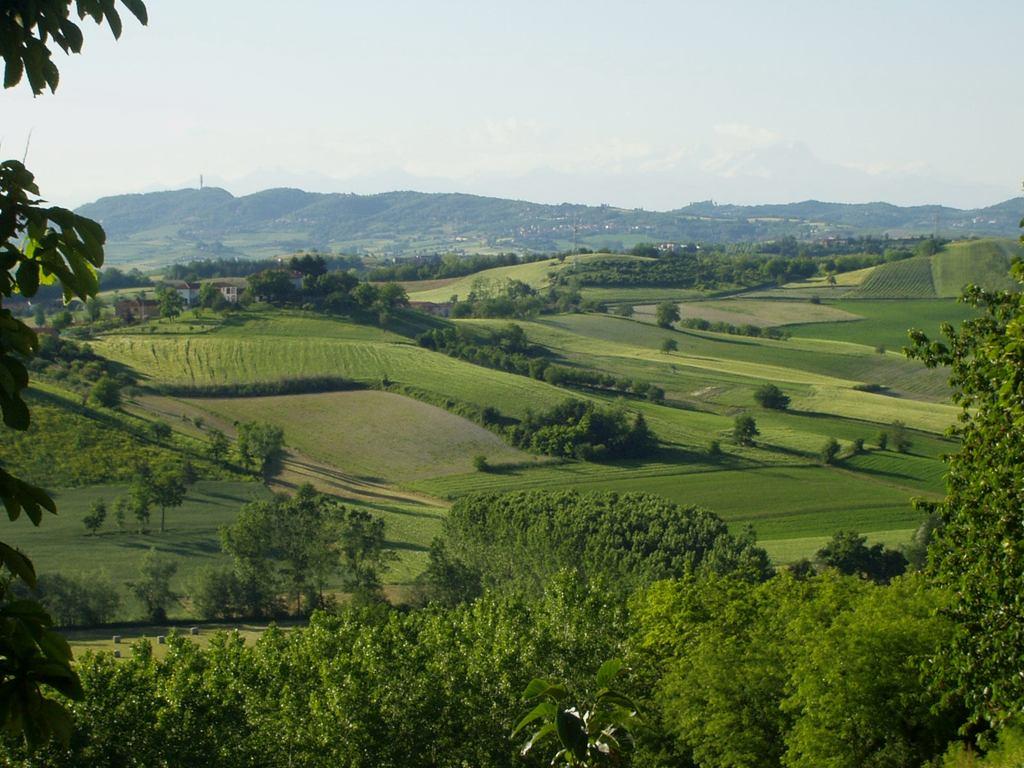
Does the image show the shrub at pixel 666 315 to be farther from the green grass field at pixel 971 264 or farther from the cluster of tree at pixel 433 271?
the cluster of tree at pixel 433 271

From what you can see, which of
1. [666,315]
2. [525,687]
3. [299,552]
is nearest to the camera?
[525,687]

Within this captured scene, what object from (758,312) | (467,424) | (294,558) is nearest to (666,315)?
(758,312)

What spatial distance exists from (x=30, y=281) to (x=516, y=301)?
427ft

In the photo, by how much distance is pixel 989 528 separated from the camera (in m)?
12.8

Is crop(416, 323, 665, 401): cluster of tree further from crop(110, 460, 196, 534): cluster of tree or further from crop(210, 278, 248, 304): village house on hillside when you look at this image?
crop(110, 460, 196, 534): cluster of tree

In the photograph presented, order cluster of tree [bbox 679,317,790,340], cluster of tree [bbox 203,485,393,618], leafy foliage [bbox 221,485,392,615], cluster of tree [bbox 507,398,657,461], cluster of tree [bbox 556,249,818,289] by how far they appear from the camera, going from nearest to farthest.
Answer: cluster of tree [bbox 203,485,393,618] → leafy foliage [bbox 221,485,392,615] → cluster of tree [bbox 507,398,657,461] → cluster of tree [bbox 679,317,790,340] → cluster of tree [bbox 556,249,818,289]

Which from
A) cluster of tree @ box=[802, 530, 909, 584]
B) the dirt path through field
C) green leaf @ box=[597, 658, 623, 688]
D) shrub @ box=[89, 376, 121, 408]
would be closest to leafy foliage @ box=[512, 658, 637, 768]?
green leaf @ box=[597, 658, 623, 688]

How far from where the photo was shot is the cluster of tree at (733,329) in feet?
397

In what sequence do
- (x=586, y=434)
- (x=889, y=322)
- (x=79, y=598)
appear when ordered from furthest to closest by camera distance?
1. (x=889, y=322)
2. (x=586, y=434)
3. (x=79, y=598)

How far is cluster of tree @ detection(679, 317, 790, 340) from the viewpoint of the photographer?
121000 mm

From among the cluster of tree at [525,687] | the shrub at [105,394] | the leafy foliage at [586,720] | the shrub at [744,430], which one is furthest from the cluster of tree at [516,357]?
the leafy foliage at [586,720]

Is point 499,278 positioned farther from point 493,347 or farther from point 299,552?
point 299,552

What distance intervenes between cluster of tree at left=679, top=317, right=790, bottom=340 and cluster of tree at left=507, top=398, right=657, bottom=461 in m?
44.4

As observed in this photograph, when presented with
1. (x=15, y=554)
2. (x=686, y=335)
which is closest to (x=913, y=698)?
(x=15, y=554)
